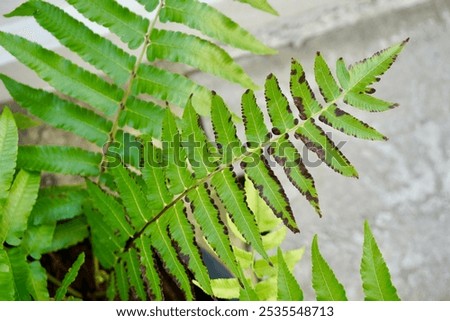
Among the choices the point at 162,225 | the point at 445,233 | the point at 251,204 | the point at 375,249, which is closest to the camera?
the point at 375,249

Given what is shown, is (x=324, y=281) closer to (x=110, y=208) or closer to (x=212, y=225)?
(x=212, y=225)

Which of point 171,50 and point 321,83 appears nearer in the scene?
point 321,83

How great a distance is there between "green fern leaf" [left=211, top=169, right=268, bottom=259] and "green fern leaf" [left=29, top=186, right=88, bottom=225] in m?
0.20

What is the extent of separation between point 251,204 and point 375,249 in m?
0.26

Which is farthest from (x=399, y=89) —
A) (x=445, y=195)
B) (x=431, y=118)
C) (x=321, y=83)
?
(x=321, y=83)

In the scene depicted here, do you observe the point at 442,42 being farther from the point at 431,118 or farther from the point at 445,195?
the point at 445,195

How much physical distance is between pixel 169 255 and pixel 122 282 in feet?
0.34

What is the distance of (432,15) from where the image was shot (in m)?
1.15

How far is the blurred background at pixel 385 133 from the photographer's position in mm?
1061

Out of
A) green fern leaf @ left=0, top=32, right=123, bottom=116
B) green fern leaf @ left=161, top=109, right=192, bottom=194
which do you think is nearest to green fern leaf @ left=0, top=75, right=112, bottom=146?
green fern leaf @ left=0, top=32, right=123, bottom=116

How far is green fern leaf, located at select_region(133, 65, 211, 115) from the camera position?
60cm

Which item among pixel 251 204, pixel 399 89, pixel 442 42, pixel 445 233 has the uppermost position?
pixel 442 42

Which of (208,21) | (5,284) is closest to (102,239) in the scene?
(5,284)

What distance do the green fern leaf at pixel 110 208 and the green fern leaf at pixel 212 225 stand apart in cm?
10
